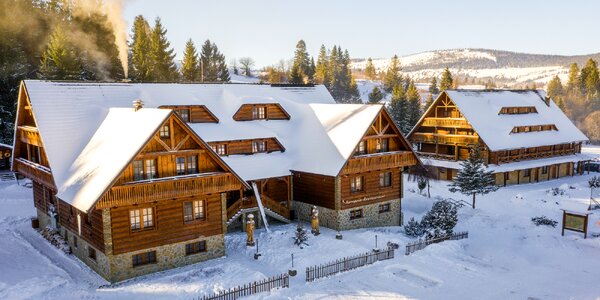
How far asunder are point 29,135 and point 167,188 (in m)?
13.3

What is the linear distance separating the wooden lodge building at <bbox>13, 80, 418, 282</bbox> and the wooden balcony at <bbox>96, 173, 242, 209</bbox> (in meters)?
0.05

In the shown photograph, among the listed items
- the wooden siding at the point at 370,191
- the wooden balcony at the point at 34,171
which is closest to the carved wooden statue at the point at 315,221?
the wooden siding at the point at 370,191

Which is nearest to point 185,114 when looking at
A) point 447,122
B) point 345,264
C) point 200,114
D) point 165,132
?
point 200,114

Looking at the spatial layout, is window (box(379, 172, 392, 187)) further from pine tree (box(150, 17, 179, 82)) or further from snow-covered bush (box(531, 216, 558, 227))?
pine tree (box(150, 17, 179, 82))

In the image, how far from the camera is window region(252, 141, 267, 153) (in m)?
35.5

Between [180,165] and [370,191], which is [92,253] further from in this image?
[370,191]

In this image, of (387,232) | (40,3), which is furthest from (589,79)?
(40,3)

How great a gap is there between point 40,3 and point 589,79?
122 m

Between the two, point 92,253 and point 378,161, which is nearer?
point 92,253

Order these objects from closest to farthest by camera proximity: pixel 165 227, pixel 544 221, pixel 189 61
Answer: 1. pixel 165 227
2. pixel 544 221
3. pixel 189 61

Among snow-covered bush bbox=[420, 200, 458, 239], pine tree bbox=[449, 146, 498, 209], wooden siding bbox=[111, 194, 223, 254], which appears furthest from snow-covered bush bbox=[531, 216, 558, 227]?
wooden siding bbox=[111, 194, 223, 254]

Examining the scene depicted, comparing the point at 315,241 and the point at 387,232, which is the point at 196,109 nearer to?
the point at 315,241

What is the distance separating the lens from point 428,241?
31031 mm

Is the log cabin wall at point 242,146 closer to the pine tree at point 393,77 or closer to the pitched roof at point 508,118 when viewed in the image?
the pitched roof at point 508,118
